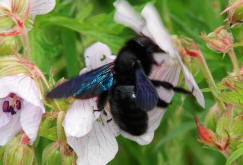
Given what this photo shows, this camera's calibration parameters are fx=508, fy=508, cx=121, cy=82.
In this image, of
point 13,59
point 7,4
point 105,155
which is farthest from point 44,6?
point 105,155

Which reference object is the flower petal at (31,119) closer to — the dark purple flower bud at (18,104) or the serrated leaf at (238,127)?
the dark purple flower bud at (18,104)

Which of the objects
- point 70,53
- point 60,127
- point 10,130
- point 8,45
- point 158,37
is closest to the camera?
point 158,37

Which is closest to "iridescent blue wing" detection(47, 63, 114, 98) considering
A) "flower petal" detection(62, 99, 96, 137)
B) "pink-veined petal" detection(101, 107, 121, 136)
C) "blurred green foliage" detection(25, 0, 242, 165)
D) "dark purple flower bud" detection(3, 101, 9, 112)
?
"flower petal" detection(62, 99, 96, 137)

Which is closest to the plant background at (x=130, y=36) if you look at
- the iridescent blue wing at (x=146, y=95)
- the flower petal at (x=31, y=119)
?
the flower petal at (x=31, y=119)

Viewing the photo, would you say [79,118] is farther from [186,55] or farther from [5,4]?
[5,4]

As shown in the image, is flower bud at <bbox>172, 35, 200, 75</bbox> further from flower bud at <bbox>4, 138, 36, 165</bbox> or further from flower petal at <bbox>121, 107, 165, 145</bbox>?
flower bud at <bbox>4, 138, 36, 165</bbox>

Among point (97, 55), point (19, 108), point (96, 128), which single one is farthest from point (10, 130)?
point (97, 55)
